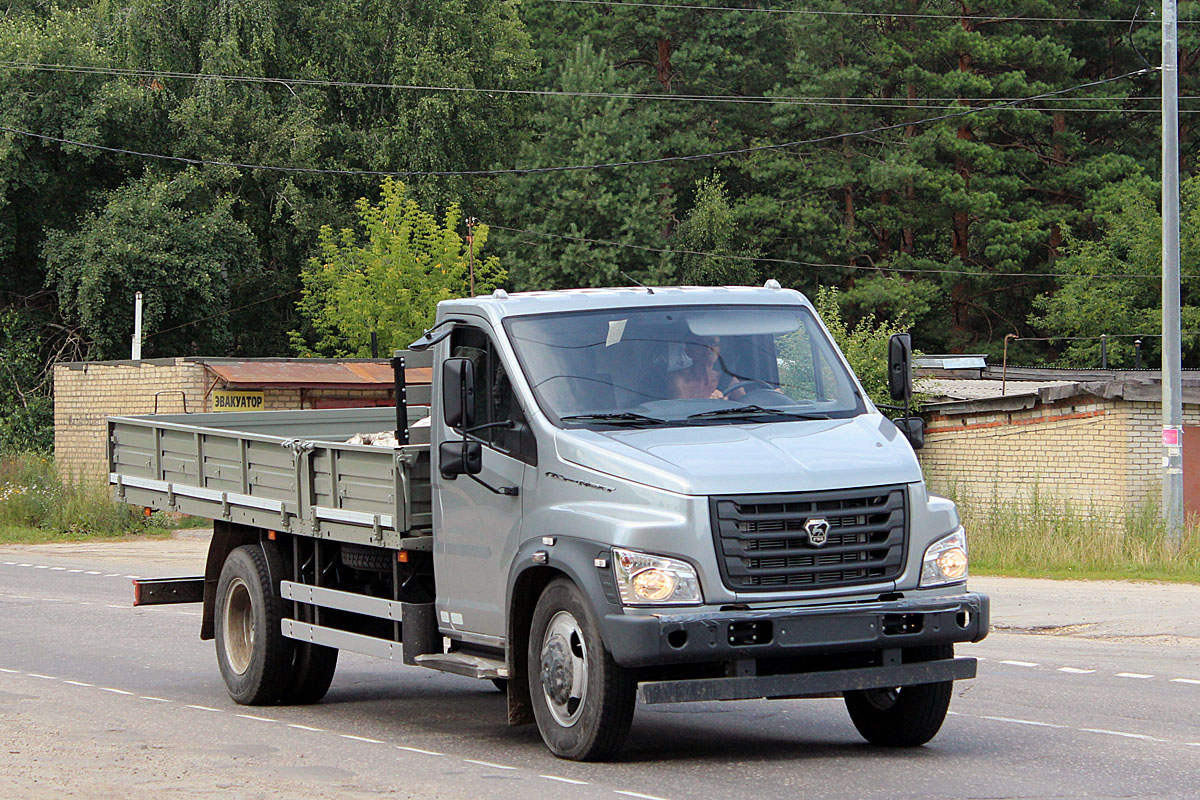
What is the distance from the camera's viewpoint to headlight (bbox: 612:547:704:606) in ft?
26.5

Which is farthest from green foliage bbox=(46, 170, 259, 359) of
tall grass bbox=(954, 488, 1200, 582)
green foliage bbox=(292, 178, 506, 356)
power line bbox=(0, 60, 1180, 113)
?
tall grass bbox=(954, 488, 1200, 582)

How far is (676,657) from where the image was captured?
Answer: 26.0ft

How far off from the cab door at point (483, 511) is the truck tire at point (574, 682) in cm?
48

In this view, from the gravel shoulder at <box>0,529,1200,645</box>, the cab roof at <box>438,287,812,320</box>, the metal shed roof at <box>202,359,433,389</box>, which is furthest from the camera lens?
the metal shed roof at <box>202,359,433,389</box>

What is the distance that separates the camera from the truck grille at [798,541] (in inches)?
320

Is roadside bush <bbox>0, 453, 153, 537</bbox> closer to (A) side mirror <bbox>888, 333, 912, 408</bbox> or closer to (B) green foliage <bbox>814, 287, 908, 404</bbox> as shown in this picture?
(B) green foliage <bbox>814, 287, 908, 404</bbox>

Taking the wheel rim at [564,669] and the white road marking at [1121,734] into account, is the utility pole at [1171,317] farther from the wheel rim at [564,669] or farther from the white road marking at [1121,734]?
the wheel rim at [564,669]

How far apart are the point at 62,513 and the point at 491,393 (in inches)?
979

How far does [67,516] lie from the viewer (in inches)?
1264

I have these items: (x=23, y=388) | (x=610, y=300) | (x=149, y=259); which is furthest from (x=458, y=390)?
(x=23, y=388)

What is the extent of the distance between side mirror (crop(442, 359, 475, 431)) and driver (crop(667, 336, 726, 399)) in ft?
3.57

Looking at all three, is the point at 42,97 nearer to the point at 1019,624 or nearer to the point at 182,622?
the point at 182,622

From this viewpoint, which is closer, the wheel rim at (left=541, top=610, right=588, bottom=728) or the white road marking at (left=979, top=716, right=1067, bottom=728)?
the wheel rim at (left=541, top=610, right=588, bottom=728)

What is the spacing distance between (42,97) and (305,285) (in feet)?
A: 31.0
